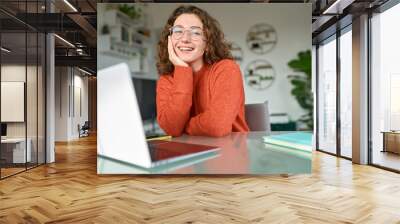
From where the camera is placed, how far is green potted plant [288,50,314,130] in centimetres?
619

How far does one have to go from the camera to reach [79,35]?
11.1 meters

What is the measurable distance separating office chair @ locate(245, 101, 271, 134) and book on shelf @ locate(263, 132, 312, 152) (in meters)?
0.16

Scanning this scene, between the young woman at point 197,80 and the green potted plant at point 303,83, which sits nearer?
the young woman at point 197,80

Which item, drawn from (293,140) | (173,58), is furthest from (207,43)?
(293,140)

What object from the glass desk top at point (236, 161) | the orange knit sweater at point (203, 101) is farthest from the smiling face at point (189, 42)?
the glass desk top at point (236, 161)

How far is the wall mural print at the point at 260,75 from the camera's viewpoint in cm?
620

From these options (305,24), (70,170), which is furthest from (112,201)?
(305,24)

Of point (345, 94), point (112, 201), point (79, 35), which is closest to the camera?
point (112, 201)

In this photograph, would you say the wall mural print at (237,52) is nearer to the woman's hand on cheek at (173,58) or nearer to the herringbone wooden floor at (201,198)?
the woman's hand on cheek at (173,58)

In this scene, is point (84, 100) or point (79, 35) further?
point (84, 100)

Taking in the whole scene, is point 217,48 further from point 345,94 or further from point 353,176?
point 345,94

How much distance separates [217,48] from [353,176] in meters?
3.12

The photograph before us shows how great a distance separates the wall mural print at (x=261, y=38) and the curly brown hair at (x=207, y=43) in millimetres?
370

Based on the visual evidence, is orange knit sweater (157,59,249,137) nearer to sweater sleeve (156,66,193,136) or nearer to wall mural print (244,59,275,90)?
A: sweater sleeve (156,66,193,136)
